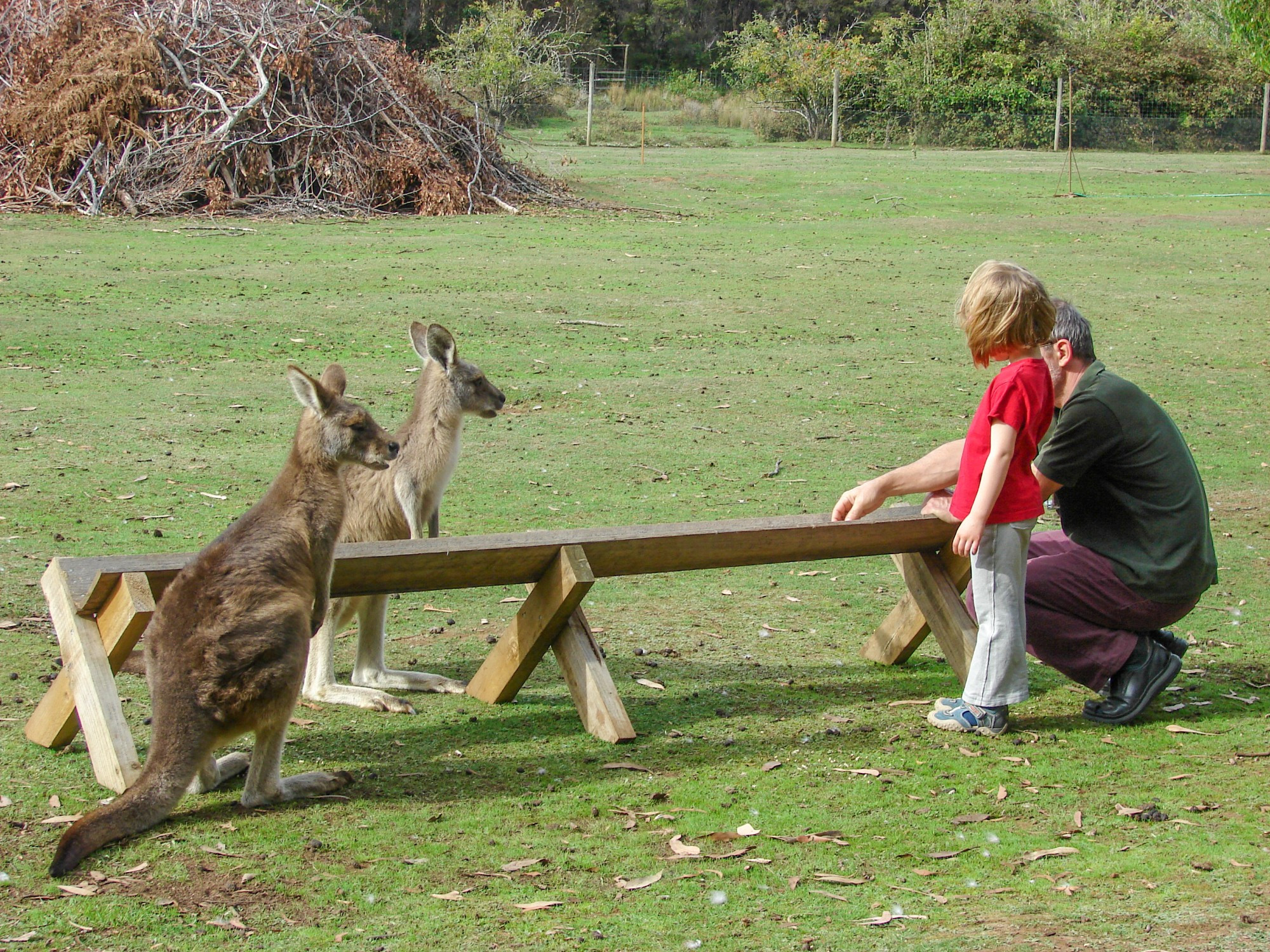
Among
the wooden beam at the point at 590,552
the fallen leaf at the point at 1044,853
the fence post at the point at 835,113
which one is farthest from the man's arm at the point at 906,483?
the fence post at the point at 835,113

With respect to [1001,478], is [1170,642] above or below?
below

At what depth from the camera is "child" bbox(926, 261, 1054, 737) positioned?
171 inches

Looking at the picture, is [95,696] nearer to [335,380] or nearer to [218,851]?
[218,851]

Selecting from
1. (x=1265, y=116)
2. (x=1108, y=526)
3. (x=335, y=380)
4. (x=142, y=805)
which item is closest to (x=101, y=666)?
(x=142, y=805)

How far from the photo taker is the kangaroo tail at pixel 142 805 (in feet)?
11.5

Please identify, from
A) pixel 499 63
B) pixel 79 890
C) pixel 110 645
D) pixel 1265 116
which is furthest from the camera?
pixel 1265 116

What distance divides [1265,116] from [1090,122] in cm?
470

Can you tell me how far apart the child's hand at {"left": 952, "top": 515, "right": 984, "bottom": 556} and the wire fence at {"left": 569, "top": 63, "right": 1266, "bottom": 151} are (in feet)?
117

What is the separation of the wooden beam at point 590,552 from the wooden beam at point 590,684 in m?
0.23

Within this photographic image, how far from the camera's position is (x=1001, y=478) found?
4.34 metres

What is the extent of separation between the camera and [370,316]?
13336 millimetres

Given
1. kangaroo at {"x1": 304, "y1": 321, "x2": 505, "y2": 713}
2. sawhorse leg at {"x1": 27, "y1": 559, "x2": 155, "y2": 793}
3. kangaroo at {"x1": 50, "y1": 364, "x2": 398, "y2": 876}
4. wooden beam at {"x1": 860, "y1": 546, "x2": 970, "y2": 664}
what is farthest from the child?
sawhorse leg at {"x1": 27, "y1": 559, "x2": 155, "y2": 793}

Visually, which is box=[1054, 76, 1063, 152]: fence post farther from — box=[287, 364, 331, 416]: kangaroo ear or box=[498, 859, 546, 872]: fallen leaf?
box=[498, 859, 546, 872]: fallen leaf

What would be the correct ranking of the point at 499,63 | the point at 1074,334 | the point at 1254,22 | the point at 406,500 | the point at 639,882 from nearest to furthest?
the point at 639,882
the point at 1074,334
the point at 406,500
the point at 1254,22
the point at 499,63
